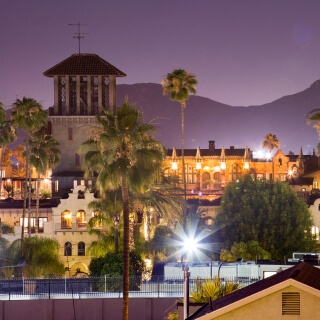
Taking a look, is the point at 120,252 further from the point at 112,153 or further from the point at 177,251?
the point at 112,153

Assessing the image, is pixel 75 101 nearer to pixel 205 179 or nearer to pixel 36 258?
pixel 36 258

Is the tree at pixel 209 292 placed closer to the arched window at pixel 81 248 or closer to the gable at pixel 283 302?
the gable at pixel 283 302

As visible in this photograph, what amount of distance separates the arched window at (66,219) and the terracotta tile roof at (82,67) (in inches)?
1229

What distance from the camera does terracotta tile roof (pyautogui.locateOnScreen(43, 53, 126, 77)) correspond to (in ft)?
358

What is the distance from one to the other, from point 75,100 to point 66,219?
102 ft

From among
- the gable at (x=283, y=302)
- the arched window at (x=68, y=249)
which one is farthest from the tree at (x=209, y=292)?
the arched window at (x=68, y=249)

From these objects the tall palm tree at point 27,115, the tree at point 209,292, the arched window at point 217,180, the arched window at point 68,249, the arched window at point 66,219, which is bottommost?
the arched window at point 68,249

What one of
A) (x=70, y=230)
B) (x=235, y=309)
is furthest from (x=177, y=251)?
(x=235, y=309)

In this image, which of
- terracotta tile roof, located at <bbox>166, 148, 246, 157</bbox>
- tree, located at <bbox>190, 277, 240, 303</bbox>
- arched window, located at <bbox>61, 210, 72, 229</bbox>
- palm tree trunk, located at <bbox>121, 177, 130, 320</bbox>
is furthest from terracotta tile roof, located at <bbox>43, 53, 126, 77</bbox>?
tree, located at <bbox>190, 277, 240, 303</bbox>

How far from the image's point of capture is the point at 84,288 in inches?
2096

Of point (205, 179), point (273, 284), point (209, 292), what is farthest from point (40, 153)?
point (205, 179)

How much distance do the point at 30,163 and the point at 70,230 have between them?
10.7m

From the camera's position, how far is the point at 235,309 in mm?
Answer: 27578

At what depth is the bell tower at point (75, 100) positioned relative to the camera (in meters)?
109
